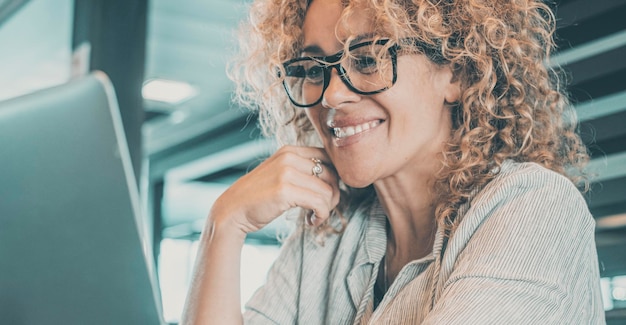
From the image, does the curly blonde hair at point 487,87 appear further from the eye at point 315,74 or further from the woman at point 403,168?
the eye at point 315,74

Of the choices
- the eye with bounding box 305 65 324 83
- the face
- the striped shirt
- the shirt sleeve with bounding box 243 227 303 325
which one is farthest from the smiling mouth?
the shirt sleeve with bounding box 243 227 303 325

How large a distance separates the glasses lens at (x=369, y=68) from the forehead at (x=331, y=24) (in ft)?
0.11

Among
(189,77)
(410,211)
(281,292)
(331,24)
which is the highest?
(331,24)

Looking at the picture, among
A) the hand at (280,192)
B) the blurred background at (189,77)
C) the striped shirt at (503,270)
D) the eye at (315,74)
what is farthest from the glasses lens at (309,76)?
the blurred background at (189,77)

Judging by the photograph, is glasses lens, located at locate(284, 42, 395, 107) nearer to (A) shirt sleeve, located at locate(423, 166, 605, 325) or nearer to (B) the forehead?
(B) the forehead

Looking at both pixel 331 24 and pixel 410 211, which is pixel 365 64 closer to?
pixel 331 24

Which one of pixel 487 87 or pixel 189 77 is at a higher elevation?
pixel 487 87

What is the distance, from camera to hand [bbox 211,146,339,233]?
1350 mm

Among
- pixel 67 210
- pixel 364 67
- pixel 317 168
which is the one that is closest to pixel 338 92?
pixel 364 67

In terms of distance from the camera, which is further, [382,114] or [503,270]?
[382,114]

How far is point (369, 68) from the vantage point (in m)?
1.25

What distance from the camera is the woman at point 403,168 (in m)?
1.14

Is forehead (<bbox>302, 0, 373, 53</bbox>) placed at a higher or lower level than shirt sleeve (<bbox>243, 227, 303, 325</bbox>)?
higher

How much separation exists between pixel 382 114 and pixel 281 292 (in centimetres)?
45
